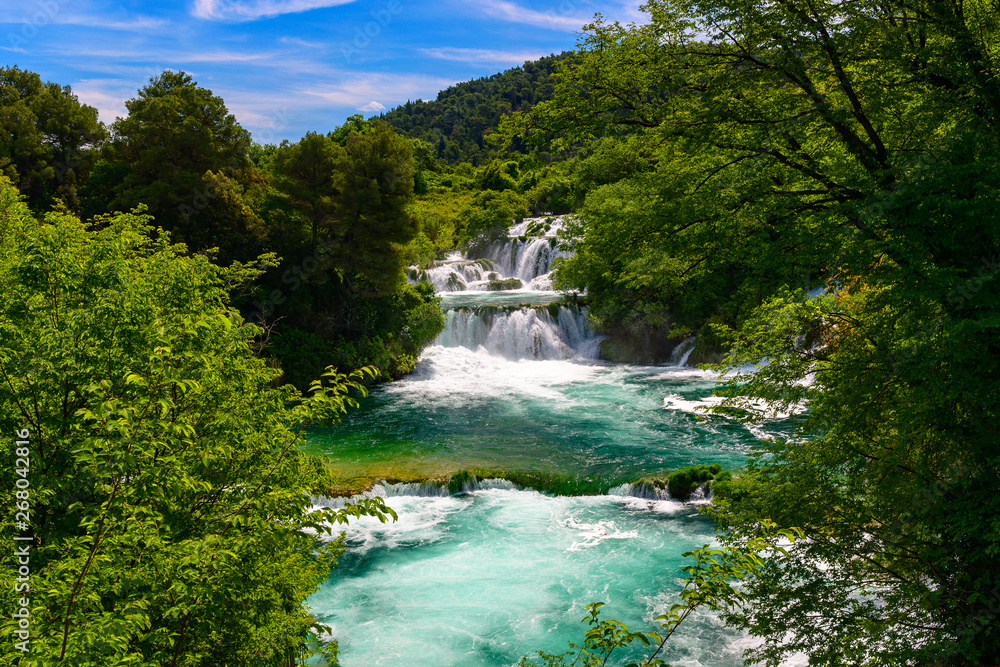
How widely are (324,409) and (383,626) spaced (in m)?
5.83

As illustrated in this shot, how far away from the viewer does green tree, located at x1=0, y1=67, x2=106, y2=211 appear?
2306 centimetres

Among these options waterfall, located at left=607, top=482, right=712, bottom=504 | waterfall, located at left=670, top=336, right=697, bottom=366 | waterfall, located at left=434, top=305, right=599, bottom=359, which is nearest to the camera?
waterfall, located at left=607, top=482, right=712, bottom=504

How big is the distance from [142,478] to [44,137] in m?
27.8

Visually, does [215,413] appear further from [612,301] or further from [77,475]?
[612,301]

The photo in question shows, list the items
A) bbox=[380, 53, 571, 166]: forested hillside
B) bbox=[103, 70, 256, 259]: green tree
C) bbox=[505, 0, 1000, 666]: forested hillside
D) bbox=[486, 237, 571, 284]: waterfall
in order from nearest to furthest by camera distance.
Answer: bbox=[505, 0, 1000, 666]: forested hillside, bbox=[103, 70, 256, 259]: green tree, bbox=[486, 237, 571, 284]: waterfall, bbox=[380, 53, 571, 166]: forested hillside

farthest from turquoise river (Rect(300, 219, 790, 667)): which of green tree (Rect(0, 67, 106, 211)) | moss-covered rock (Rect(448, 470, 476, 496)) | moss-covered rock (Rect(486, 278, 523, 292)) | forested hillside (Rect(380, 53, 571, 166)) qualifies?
forested hillside (Rect(380, 53, 571, 166))

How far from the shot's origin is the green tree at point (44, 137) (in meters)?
23.1

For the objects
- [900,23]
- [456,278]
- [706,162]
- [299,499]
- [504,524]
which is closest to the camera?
[299,499]

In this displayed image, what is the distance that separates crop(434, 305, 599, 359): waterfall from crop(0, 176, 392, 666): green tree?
19724 mm

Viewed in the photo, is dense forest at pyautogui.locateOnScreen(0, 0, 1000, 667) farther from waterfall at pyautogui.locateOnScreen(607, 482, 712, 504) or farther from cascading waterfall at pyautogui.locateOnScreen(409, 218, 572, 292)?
cascading waterfall at pyautogui.locateOnScreen(409, 218, 572, 292)

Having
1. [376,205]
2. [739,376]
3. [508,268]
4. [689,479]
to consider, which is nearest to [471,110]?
[508,268]

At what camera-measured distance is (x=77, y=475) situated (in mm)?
4316

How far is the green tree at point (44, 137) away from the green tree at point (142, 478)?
872 inches

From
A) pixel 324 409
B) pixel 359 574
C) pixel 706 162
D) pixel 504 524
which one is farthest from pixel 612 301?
pixel 324 409
